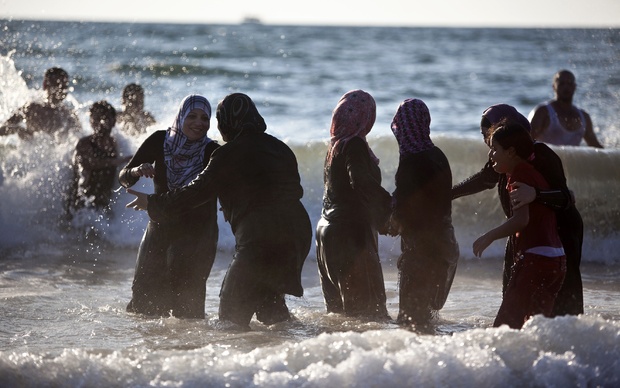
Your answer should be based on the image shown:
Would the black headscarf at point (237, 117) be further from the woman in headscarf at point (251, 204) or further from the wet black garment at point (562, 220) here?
the wet black garment at point (562, 220)

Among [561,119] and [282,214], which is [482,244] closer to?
[282,214]

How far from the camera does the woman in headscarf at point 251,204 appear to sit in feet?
20.8

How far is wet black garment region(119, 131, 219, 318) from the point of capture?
6875 mm

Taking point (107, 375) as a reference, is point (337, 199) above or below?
above

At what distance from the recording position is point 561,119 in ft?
37.6

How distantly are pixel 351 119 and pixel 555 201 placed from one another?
1748mm

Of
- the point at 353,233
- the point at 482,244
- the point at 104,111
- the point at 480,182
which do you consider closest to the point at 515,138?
the point at 482,244

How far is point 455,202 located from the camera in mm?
12445

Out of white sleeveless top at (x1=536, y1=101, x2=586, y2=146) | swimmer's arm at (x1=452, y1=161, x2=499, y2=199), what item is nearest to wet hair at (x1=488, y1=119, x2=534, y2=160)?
swimmer's arm at (x1=452, y1=161, x2=499, y2=199)

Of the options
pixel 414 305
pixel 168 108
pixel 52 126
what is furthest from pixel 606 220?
pixel 168 108

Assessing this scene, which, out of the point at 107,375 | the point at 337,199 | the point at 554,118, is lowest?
the point at 107,375

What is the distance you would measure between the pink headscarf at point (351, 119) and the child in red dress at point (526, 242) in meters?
1.31

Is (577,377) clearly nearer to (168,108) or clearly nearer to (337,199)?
(337,199)

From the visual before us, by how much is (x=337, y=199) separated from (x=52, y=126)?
620cm
